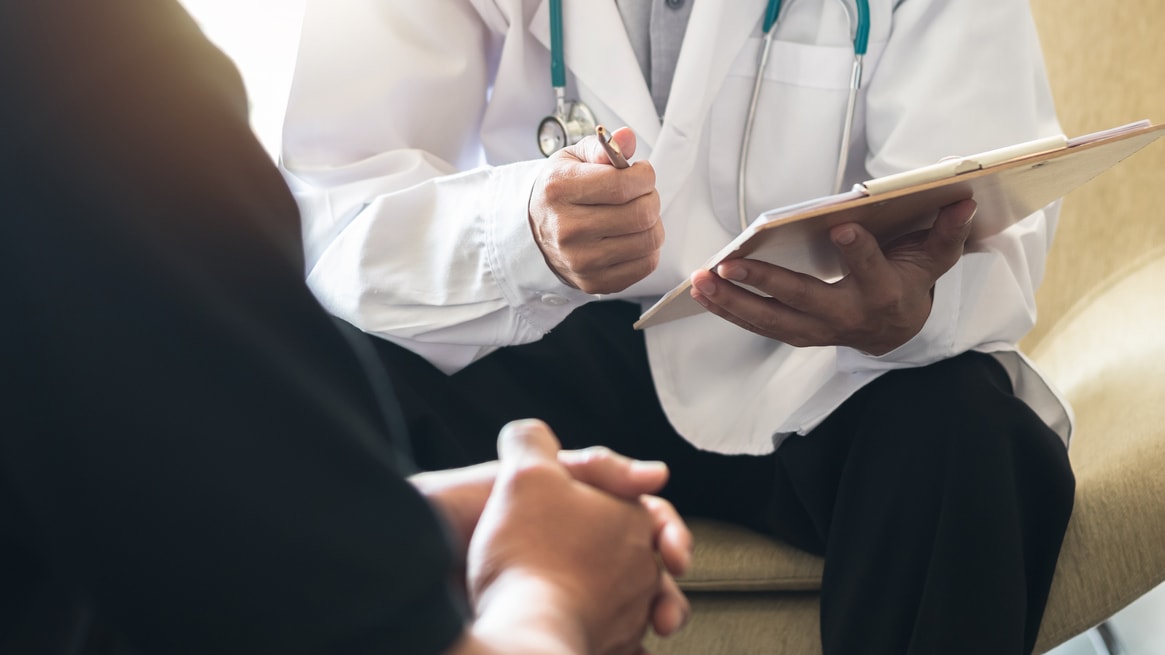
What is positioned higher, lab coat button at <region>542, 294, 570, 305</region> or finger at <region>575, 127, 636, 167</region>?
finger at <region>575, 127, 636, 167</region>

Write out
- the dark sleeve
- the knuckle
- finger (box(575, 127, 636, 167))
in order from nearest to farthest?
1. the dark sleeve
2. the knuckle
3. finger (box(575, 127, 636, 167))

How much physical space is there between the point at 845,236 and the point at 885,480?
0.73ft

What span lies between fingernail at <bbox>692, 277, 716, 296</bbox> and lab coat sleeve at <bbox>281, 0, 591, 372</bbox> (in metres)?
0.15

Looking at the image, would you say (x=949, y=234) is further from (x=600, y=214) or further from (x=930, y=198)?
(x=600, y=214)

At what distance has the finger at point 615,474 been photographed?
0.45 metres

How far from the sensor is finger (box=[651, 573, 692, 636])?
44 centimetres

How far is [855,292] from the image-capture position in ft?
2.25

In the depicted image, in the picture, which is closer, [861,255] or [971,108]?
[861,255]

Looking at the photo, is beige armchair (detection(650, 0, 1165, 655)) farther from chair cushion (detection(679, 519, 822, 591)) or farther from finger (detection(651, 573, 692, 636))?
finger (detection(651, 573, 692, 636))

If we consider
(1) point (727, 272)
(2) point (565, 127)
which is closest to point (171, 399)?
(1) point (727, 272)

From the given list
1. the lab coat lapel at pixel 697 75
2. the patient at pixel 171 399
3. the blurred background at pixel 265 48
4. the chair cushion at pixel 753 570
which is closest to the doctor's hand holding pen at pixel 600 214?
the lab coat lapel at pixel 697 75

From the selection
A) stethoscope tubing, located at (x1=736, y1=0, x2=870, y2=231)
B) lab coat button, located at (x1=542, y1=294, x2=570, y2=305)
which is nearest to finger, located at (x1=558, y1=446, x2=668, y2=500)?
lab coat button, located at (x1=542, y1=294, x2=570, y2=305)

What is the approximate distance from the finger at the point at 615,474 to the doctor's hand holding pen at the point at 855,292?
213mm

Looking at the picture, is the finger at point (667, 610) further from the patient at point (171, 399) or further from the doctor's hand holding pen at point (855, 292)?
the doctor's hand holding pen at point (855, 292)
